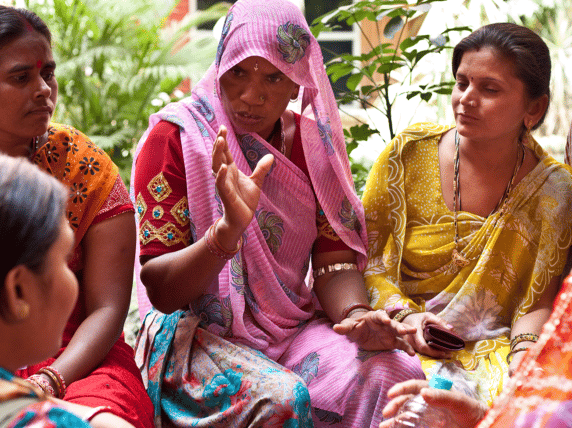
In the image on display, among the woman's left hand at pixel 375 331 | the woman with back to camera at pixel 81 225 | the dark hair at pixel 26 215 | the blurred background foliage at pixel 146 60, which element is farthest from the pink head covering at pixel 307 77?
the blurred background foliage at pixel 146 60

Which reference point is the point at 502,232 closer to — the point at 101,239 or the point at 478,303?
the point at 478,303

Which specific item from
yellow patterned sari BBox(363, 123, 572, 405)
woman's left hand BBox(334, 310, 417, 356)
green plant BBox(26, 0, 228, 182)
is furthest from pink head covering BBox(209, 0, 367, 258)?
green plant BBox(26, 0, 228, 182)

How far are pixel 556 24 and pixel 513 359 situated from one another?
244 inches

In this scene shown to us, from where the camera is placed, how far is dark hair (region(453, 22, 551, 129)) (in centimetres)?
Result: 233

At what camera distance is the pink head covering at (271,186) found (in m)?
2.17

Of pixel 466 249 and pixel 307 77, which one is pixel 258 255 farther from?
pixel 466 249

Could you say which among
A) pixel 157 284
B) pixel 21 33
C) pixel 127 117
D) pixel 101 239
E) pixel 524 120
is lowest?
pixel 127 117

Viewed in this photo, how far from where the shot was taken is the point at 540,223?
2391 millimetres

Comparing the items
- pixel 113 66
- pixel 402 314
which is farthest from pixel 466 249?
pixel 113 66

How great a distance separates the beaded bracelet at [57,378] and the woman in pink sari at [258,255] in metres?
0.39

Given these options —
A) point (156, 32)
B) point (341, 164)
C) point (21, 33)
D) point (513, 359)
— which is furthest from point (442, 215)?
point (156, 32)

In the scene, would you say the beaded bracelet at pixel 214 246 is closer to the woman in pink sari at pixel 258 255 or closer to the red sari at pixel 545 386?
the woman in pink sari at pixel 258 255

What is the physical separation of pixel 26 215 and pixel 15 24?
1.00 m

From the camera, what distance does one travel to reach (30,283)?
116 centimetres
